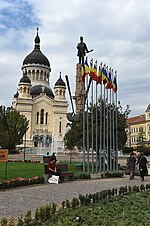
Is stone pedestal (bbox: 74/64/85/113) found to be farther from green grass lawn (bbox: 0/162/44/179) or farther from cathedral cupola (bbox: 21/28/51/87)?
cathedral cupola (bbox: 21/28/51/87)

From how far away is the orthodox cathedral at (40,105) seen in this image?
279 feet

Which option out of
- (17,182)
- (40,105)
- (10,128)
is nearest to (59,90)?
(40,105)

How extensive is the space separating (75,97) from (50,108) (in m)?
59.0

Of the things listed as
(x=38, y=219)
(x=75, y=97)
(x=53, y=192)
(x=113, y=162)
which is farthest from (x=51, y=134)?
(x=38, y=219)

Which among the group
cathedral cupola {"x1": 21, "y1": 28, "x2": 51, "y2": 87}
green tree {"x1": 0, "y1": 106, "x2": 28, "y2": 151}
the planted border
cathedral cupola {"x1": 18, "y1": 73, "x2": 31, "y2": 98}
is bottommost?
the planted border

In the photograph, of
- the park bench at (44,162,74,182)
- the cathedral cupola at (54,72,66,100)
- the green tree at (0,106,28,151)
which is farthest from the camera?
the cathedral cupola at (54,72,66,100)

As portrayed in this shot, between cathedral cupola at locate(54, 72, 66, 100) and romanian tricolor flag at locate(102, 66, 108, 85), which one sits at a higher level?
cathedral cupola at locate(54, 72, 66, 100)

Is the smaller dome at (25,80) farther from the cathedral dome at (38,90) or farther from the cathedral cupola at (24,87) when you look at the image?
the cathedral dome at (38,90)

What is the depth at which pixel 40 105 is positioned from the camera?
291 ft

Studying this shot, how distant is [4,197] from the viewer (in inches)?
457

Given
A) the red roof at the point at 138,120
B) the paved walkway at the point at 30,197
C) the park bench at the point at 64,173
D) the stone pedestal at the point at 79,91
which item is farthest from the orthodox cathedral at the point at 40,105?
the paved walkway at the point at 30,197

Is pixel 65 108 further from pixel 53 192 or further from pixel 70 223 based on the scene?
pixel 70 223

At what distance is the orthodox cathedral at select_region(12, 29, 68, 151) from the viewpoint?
85.1 metres

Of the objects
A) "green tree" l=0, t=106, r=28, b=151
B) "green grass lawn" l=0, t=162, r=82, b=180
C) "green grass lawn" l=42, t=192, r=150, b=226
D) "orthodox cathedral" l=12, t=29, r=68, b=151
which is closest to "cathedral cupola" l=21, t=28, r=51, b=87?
"orthodox cathedral" l=12, t=29, r=68, b=151
